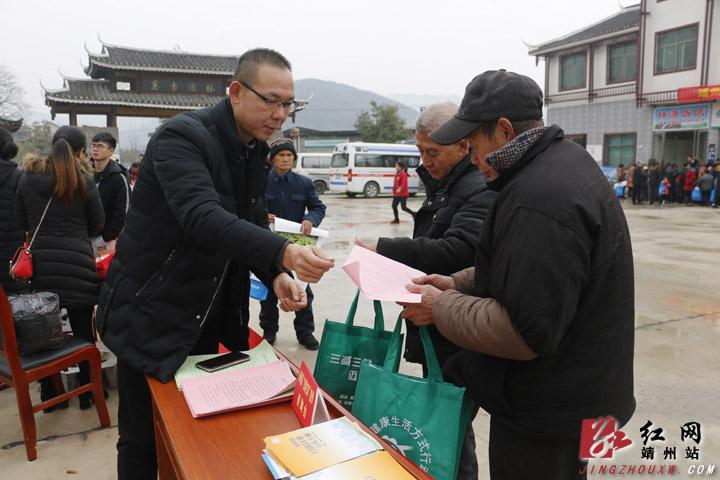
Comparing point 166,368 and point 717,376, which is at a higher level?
point 166,368

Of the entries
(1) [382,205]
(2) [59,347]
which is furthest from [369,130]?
(2) [59,347]

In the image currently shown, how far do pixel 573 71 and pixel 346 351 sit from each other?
2445cm

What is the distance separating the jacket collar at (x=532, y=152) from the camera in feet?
4.19

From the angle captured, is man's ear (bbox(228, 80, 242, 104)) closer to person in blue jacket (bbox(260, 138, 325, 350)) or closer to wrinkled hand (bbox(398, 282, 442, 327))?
wrinkled hand (bbox(398, 282, 442, 327))

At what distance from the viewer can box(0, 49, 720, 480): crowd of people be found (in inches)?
46.5

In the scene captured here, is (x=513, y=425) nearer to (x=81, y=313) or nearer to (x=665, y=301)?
(x=81, y=313)

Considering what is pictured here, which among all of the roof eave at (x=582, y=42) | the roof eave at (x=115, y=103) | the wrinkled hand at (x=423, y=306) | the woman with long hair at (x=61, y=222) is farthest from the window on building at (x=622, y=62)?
the wrinkled hand at (x=423, y=306)

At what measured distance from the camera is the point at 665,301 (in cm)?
536

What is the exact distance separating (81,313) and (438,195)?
232 cm

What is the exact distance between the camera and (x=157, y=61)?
24750 millimetres

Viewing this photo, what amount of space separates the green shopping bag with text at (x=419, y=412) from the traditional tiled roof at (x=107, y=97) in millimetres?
22799

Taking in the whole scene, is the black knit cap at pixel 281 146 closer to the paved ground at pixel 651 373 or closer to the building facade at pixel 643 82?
the paved ground at pixel 651 373

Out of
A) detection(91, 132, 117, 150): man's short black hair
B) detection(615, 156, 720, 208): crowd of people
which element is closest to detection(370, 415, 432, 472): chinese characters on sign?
detection(91, 132, 117, 150): man's short black hair

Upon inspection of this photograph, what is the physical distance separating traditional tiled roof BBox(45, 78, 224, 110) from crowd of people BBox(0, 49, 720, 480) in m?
22.4
